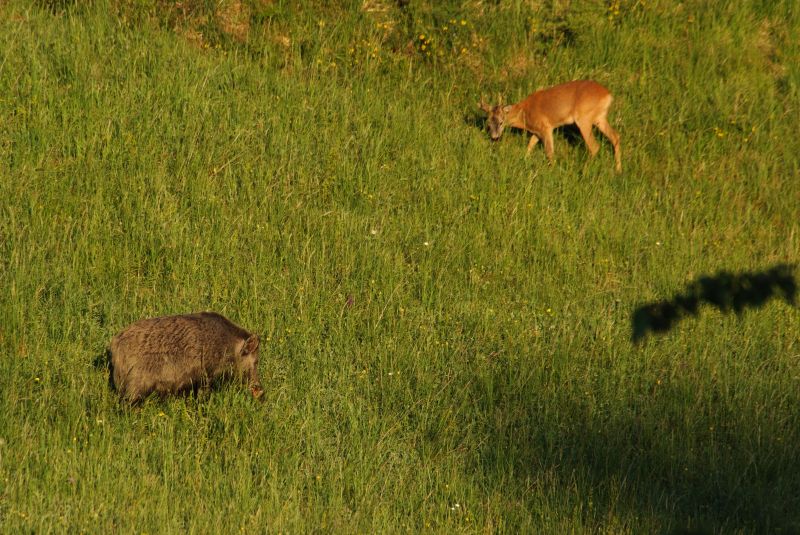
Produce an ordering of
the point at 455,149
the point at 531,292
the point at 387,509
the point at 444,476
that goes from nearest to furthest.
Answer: the point at 387,509
the point at 444,476
the point at 531,292
the point at 455,149

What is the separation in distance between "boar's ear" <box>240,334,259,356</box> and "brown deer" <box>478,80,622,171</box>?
5312mm

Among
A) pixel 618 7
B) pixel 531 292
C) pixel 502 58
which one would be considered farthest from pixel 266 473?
pixel 618 7

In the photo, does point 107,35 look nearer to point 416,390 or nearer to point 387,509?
point 416,390

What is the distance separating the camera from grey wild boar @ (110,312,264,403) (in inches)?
279

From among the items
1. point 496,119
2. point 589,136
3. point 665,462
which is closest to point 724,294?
point 665,462

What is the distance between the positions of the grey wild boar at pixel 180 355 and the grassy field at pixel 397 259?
0.44ft

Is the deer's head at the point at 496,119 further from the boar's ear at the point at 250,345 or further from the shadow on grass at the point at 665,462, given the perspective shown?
the boar's ear at the point at 250,345

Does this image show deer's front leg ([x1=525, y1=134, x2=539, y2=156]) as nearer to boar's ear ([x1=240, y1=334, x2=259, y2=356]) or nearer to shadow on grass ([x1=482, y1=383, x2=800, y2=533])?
shadow on grass ([x1=482, y1=383, x2=800, y2=533])

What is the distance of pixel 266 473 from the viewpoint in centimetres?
686

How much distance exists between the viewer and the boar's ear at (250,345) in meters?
7.55

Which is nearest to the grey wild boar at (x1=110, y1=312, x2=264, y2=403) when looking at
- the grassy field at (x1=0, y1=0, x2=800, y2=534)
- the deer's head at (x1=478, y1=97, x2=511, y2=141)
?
the grassy field at (x1=0, y1=0, x2=800, y2=534)

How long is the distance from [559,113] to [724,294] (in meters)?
9.23

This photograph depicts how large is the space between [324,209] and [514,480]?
12.4 feet

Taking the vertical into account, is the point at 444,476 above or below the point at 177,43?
below
